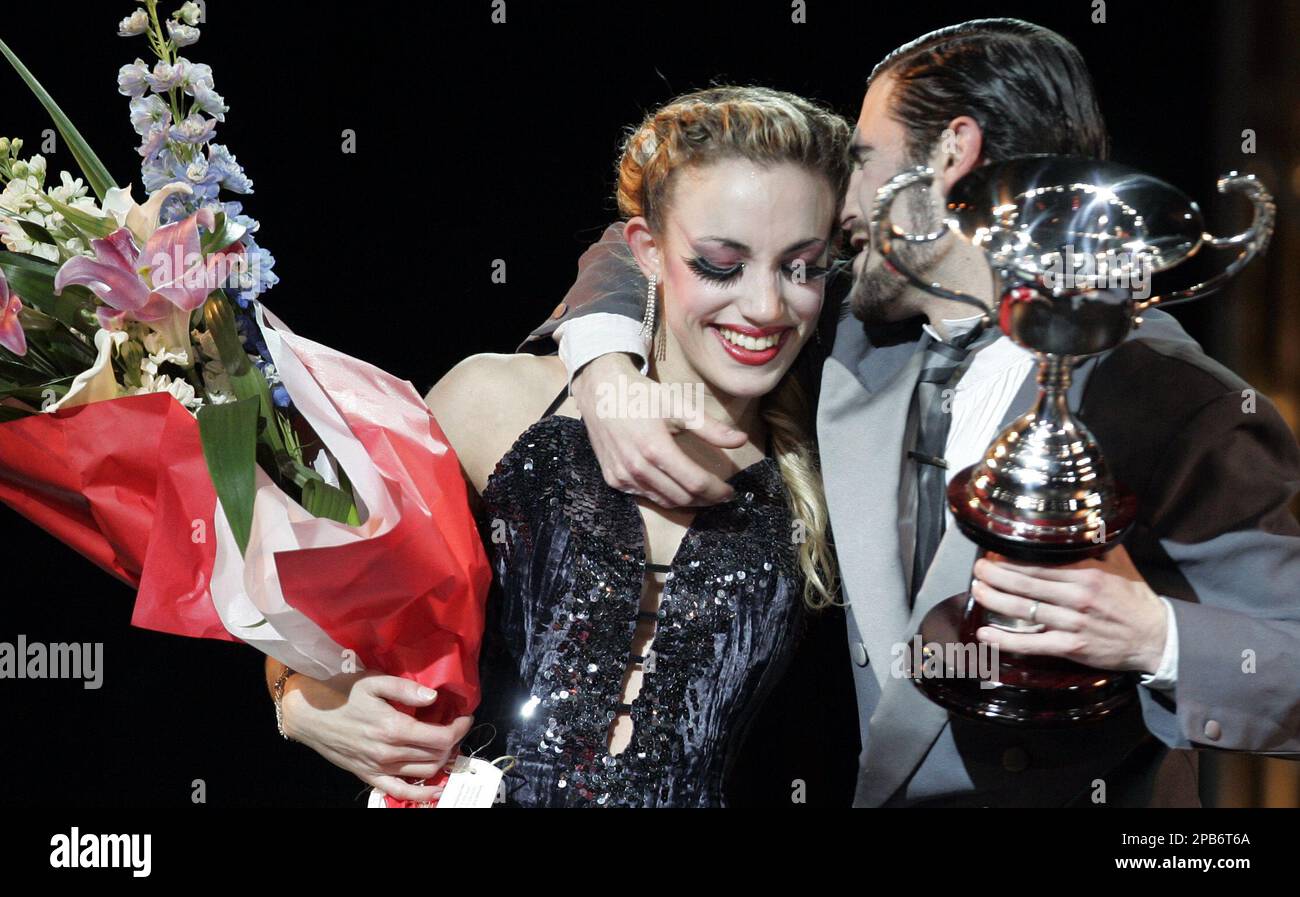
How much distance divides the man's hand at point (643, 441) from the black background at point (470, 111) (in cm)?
32

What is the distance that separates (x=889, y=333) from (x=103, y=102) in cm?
132

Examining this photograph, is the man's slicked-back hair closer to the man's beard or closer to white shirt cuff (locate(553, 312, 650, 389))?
the man's beard

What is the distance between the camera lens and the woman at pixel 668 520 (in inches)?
74.4

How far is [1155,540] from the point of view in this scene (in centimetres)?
181

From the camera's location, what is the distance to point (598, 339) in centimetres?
201

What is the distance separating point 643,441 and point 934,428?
0.45 meters

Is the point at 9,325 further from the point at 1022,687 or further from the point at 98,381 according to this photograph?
the point at 1022,687

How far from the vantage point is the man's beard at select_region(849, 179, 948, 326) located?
1949 millimetres

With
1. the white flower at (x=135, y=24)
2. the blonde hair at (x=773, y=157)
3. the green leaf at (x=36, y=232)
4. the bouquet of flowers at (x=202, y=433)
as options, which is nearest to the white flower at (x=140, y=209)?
the bouquet of flowers at (x=202, y=433)

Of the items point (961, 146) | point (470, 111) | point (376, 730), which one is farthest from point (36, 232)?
point (961, 146)

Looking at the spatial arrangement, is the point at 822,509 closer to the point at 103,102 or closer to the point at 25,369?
the point at 25,369

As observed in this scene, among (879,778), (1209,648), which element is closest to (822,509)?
(879,778)

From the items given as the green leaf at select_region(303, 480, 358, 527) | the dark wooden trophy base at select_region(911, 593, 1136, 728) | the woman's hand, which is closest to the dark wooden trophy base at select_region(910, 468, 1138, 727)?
the dark wooden trophy base at select_region(911, 593, 1136, 728)
